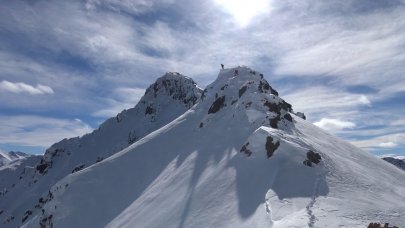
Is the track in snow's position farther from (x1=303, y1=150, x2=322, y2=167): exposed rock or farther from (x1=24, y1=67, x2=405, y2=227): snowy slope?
(x1=303, y1=150, x2=322, y2=167): exposed rock

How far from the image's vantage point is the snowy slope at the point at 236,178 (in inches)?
1184

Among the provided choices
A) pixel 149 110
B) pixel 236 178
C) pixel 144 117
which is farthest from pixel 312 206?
pixel 149 110

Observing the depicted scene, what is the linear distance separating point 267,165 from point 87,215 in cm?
2680

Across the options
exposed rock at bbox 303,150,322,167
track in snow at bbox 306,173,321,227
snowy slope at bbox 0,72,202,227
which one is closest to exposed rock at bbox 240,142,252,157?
exposed rock at bbox 303,150,322,167

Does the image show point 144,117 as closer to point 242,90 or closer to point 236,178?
point 242,90

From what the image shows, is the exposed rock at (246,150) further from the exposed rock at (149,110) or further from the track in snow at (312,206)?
the exposed rock at (149,110)

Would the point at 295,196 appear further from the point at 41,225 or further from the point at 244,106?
the point at 41,225

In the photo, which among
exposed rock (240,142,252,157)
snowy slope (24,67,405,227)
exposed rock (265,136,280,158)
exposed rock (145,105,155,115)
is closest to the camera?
snowy slope (24,67,405,227)

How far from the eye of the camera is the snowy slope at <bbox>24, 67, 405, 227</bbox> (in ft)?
98.7

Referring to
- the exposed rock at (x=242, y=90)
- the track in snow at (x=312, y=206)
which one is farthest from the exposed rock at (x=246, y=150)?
the exposed rock at (x=242, y=90)

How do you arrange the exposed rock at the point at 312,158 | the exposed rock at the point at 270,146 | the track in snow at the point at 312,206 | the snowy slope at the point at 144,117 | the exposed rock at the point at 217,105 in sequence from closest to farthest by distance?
the track in snow at the point at 312,206, the exposed rock at the point at 312,158, the exposed rock at the point at 270,146, the exposed rock at the point at 217,105, the snowy slope at the point at 144,117

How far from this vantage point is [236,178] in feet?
129

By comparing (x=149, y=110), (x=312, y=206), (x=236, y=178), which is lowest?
(x=312, y=206)

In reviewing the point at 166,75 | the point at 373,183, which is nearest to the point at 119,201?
the point at 373,183
